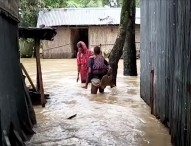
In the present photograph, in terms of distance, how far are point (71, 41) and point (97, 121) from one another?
953 inches

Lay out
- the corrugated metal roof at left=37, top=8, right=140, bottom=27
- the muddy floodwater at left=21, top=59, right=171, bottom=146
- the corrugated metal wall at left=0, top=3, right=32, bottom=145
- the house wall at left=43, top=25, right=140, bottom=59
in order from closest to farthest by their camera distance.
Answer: the corrugated metal wall at left=0, top=3, right=32, bottom=145, the muddy floodwater at left=21, top=59, right=171, bottom=146, the corrugated metal roof at left=37, top=8, right=140, bottom=27, the house wall at left=43, top=25, right=140, bottom=59

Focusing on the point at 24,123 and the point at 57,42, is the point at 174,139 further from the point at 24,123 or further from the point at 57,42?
the point at 57,42

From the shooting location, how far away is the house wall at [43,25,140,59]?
1236 inches

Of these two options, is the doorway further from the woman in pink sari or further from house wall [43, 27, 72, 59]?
the woman in pink sari

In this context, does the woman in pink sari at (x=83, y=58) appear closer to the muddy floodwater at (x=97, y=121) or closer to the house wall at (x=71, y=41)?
the muddy floodwater at (x=97, y=121)

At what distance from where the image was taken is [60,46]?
32188 mm

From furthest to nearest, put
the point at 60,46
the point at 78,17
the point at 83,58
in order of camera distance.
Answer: the point at 60,46 < the point at 78,17 < the point at 83,58

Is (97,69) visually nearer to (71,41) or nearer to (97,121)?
(97,121)

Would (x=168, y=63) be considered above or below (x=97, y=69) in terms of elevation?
above

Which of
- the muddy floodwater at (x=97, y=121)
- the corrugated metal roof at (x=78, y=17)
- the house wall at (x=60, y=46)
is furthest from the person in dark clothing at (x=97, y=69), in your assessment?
the house wall at (x=60, y=46)

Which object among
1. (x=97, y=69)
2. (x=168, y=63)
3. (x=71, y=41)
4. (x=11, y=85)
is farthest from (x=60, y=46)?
(x=11, y=85)

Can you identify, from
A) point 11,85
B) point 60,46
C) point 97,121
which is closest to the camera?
point 11,85

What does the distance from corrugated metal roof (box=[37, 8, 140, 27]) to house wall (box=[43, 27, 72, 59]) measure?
0.82 metres

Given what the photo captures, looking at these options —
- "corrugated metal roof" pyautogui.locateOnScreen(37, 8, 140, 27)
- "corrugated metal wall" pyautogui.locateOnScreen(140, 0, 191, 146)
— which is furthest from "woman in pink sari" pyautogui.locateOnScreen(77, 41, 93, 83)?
"corrugated metal roof" pyautogui.locateOnScreen(37, 8, 140, 27)
